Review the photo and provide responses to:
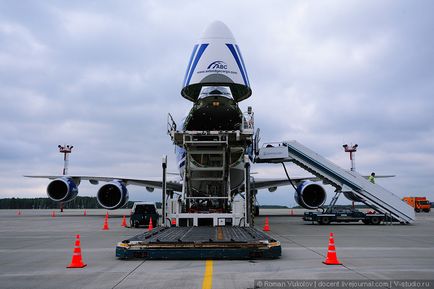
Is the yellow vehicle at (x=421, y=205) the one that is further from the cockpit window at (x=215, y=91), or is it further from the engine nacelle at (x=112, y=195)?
the cockpit window at (x=215, y=91)

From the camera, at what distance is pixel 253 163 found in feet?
59.8

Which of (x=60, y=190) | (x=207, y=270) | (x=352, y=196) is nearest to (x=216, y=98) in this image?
(x=207, y=270)

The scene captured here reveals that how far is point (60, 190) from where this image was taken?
23.6 m

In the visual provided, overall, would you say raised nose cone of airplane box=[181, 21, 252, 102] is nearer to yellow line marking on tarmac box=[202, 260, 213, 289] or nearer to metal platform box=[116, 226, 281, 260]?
metal platform box=[116, 226, 281, 260]

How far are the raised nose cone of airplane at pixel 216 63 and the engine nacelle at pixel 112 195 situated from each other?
10070 millimetres

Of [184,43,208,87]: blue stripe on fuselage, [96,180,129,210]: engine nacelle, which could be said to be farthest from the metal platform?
[96,180,129,210]: engine nacelle

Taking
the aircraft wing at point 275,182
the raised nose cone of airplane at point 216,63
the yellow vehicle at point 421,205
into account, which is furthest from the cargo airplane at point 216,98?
the yellow vehicle at point 421,205

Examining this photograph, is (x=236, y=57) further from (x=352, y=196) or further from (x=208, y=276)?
(x=352, y=196)

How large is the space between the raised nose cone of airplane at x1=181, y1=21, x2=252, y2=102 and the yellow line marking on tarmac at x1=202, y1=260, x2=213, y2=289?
6847mm

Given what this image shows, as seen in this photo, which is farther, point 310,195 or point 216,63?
point 310,195

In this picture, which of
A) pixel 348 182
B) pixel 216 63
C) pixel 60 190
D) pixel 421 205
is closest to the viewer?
pixel 216 63

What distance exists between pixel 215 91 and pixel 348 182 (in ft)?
32.0

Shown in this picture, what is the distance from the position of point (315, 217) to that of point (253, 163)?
4.80 meters

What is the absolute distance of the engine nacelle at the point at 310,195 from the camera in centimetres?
2134
